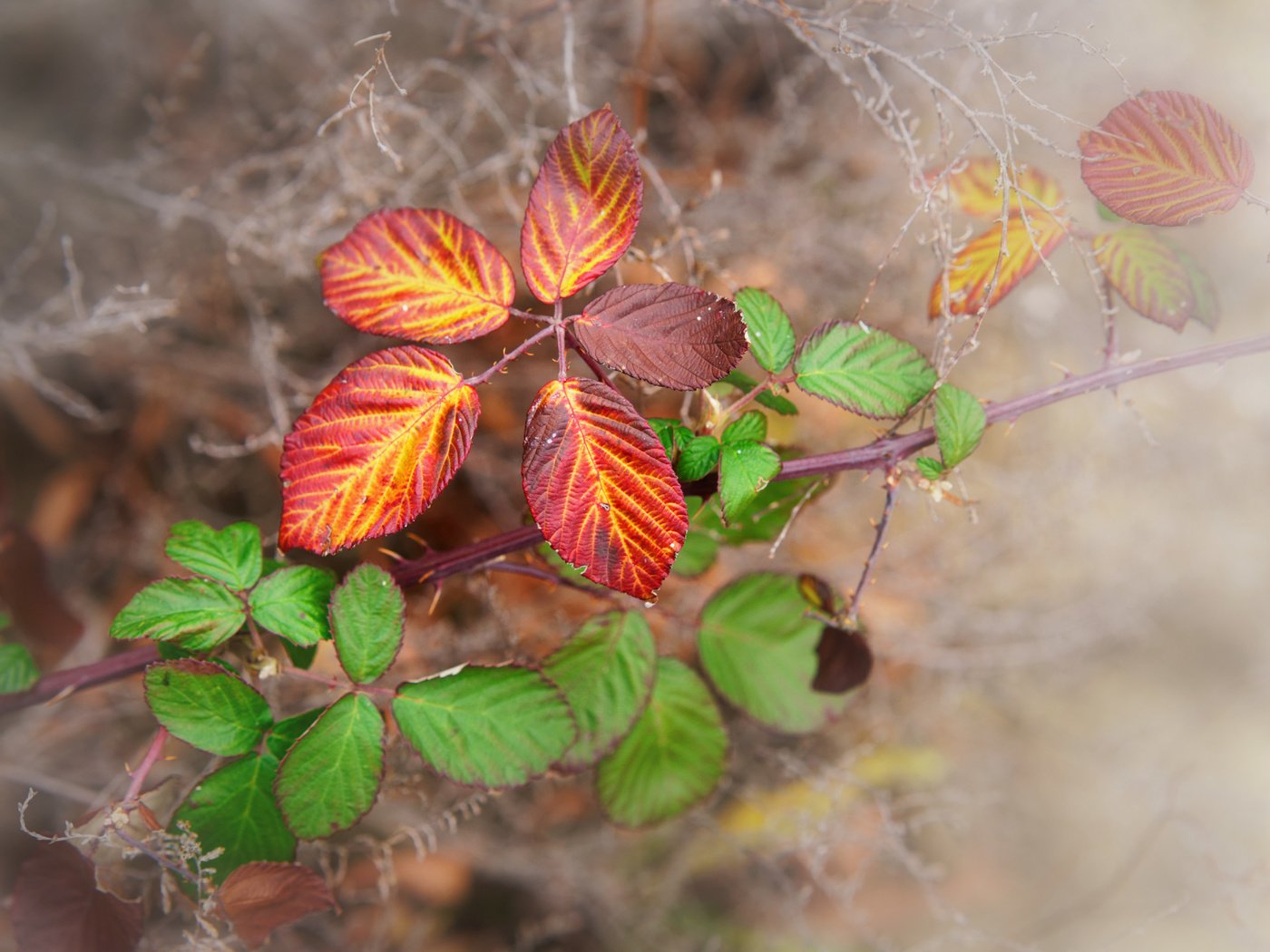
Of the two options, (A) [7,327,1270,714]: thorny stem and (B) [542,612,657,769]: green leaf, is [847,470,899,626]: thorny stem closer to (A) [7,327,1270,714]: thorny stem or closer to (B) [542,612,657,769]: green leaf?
(A) [7,327,1270,714]: thorny stem

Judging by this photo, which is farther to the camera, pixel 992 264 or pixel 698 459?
pixel 992 264

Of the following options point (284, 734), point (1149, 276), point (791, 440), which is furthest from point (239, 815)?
point (1149, 276)

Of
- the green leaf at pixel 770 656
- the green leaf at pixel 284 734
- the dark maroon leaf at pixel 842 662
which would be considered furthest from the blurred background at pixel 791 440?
the green leaf at pixel 284 734

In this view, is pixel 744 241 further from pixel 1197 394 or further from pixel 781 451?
pixel 1197 394

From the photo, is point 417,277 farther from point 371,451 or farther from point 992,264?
point 992,264

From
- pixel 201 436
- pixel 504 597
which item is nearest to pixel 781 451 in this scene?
pixel 504 597

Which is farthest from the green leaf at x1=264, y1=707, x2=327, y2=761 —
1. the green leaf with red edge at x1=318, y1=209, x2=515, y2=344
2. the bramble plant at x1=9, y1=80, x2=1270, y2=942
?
the green leaf with red edge at x1=318, y1=209, x2=515, y2=344
